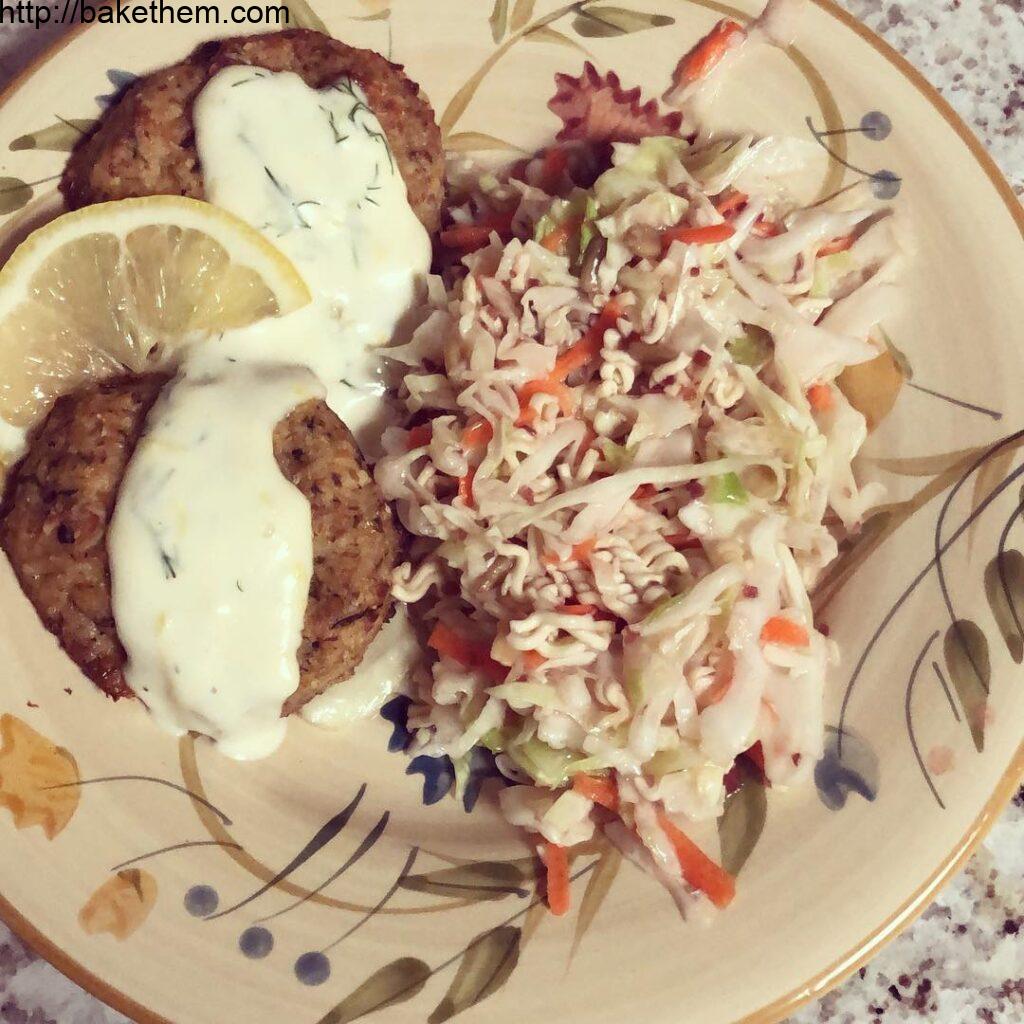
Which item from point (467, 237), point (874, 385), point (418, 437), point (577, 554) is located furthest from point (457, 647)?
point (874, 385)

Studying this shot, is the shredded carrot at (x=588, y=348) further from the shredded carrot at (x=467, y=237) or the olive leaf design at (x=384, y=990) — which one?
the olive leaf design at (x=384, y=990)

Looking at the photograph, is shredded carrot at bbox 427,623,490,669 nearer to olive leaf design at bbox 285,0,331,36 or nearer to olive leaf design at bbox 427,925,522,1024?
olive leaf design at bbox 427,925,522,1024

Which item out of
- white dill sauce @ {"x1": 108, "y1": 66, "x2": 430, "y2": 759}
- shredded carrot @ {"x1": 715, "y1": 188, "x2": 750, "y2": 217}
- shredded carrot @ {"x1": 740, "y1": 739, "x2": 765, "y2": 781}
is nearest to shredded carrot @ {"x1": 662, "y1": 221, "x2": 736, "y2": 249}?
shredded carrot @ {"x1": 715, "y1": 188, "x2": 750, "y2": 217}

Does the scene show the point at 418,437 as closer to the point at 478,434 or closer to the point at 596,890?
the point at 478,434

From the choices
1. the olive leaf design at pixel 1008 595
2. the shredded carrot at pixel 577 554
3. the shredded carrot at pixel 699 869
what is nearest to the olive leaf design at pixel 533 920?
the shredded carrot at pixel 699 869

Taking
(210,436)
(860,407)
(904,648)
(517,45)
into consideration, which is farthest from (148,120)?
(904,648)
